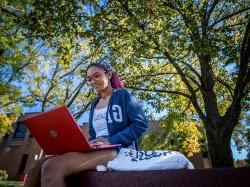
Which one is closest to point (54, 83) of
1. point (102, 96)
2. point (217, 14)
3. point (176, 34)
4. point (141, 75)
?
point (141, 75)

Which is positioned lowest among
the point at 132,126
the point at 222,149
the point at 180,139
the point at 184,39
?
the point at 132,126

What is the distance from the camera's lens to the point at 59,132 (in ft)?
9.56

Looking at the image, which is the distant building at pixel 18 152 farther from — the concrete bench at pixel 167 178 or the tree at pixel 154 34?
the concrete bench at pixel 167 178

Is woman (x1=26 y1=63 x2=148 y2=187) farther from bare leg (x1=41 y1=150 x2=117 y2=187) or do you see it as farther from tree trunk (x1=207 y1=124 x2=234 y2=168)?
tree trunk (x1=207 y1=124 x2=234 y2=168)

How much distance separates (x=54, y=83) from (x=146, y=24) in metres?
12.4

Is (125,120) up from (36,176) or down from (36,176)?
up

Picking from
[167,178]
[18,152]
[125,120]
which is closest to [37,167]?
[125,120]

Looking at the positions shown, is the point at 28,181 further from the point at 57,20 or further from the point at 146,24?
the point at 146,24

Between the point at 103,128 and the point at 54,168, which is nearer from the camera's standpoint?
the point at 54,168

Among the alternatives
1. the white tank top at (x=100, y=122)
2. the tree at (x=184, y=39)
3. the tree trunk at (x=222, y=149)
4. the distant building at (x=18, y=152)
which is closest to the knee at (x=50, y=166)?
the white tank top at (x=100, y=122)

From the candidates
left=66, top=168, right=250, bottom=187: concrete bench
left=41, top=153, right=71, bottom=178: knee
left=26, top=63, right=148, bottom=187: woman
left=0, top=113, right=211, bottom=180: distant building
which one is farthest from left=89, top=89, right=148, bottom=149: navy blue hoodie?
left=0, top=113, right=211, bottom=180: distant building

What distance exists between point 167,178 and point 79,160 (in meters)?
0.80

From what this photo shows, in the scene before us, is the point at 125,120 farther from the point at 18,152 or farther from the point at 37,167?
the point at 18,152

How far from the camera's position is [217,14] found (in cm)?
1409
